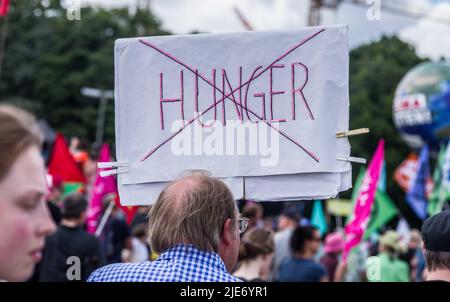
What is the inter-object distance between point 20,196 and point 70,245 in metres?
4.61

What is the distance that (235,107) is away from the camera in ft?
11.9

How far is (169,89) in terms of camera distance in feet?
12.0

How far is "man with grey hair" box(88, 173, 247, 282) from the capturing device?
8.73 ft

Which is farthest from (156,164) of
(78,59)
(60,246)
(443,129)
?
(78,59)

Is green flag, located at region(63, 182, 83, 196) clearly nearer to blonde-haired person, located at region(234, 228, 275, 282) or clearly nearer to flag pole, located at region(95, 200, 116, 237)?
flag pole, located at region(95, 200, 116, 237)

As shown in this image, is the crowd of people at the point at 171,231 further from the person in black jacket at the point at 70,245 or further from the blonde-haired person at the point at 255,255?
the person in black jacket at the point at 70,245

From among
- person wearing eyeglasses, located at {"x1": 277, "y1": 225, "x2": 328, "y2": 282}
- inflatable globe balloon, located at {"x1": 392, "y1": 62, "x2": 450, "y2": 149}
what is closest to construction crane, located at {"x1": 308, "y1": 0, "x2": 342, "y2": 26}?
inflatable globe balloon, located at {"x1": 392, "y1": 62, "x2": 450, "y2": 149}

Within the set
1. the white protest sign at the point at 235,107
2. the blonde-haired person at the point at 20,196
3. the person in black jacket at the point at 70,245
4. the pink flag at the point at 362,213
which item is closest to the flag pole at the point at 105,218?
the person in black jacket at the point at 70,245

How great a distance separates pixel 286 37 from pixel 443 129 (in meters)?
Result: 13.6

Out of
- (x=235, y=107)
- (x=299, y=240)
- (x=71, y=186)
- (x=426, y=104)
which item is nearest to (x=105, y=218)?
(x=71, y=186)

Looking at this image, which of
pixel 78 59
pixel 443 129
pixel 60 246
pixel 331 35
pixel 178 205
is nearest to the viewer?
pixel 178 205

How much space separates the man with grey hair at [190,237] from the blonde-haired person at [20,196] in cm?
98

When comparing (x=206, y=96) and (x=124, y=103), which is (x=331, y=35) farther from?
(x=124, y=103)
